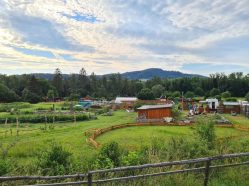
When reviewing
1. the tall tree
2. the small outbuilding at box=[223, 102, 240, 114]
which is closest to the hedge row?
the small outbuilding at box=[223, 102, 240, 114]

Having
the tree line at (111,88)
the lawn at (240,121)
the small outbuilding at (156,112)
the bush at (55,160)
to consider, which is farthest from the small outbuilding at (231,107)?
the bush at (55,160)

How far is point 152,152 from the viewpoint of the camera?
9656 millimetres

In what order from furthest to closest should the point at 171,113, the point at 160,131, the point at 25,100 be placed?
1. the point at 25,100
2. the point at 171,113
3. the point at 160,131

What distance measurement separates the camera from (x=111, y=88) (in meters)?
115

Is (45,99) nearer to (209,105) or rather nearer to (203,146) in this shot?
(209,105)

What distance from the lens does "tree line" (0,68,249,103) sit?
89188 millimetres

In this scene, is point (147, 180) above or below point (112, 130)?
above

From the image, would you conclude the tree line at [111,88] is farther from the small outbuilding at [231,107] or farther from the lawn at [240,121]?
the lawn at [240,121]

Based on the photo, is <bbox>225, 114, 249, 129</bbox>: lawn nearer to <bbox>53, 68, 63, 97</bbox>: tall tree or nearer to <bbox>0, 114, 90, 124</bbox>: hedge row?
<bbox>0, 114, 90, 124</bbox>: hedge row

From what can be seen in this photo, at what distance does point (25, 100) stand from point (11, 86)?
16.7 m

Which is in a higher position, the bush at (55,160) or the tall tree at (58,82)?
the tall tree at (58,82)

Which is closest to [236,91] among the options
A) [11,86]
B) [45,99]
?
[45,99]

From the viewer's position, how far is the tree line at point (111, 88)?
8919 cm

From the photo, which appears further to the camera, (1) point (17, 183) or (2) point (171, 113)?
(2) point (171, 113)
